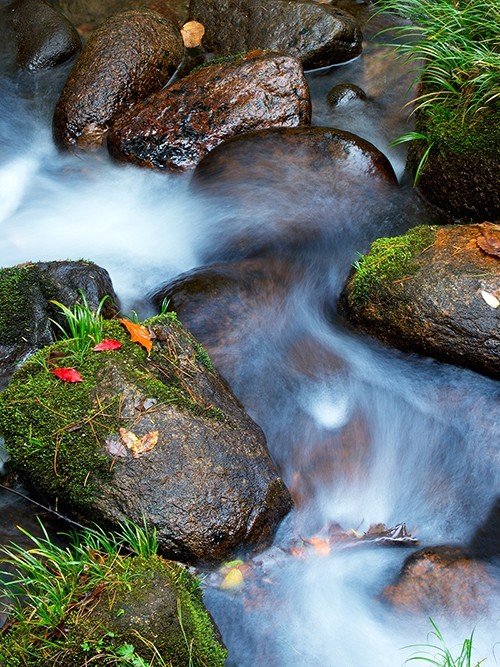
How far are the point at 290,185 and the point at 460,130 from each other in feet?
4.97

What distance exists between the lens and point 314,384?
4555mm

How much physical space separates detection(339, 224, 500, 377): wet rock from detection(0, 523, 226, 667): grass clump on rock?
2360 mm

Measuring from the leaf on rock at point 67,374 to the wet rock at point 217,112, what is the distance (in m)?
3.55

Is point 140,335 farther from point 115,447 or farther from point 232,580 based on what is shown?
point 232,580

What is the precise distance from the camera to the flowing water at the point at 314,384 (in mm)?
3432

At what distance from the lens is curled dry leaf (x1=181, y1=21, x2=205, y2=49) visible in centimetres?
808

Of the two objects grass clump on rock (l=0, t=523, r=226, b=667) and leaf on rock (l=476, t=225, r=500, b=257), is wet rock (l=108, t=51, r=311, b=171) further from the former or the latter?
grass clump on rock (l=0, t=523, r=226, b=667)

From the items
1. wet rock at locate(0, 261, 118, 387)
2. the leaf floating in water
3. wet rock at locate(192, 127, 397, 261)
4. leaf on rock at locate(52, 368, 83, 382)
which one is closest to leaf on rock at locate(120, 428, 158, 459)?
leaf on rock at locate(52, 368, 83, 382)

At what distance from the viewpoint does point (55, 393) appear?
138 inches

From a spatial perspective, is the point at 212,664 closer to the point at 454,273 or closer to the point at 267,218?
the point at 454,273

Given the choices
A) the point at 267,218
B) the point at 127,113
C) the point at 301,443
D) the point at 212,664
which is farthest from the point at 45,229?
the point at 212,664

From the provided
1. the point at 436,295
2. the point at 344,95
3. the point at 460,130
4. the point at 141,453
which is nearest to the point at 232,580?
the point at 141,453

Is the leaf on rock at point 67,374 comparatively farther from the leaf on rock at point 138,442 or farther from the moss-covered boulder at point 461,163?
the moss-covered boulder at point 461,163

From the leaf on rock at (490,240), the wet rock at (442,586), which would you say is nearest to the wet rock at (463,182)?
the leaf on rock at (490,240)
